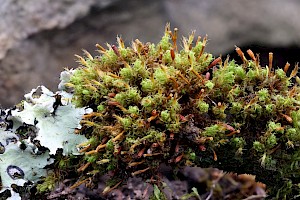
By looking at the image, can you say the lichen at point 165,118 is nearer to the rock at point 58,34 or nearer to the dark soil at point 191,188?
the dark soil at point 191,188

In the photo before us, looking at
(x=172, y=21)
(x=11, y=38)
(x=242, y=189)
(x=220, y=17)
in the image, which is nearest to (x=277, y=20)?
(x=220, y=17)

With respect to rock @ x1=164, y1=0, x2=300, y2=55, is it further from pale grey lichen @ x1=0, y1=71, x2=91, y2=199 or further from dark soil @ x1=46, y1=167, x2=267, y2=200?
pale grey lichen @ x1=0, y1=71, x2=91, y2=199

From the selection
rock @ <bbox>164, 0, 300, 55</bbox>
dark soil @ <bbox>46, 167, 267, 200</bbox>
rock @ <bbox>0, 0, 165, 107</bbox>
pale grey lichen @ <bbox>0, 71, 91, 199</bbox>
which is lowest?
dark soil @ <bbox>46, 167, 267, 200</bbox>

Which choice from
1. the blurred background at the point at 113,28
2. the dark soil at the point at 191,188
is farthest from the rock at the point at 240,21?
the dark soil at the point at 191,188

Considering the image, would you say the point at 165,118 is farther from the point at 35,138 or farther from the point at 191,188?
the point at 191,188

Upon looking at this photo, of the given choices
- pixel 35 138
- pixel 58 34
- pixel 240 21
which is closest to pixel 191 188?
pixel 35 138

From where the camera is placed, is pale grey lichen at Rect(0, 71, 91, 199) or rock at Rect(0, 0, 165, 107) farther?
rock at Rect(0, 0, 165, 107)

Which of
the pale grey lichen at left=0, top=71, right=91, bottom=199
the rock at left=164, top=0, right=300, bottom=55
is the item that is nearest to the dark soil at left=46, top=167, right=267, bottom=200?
the pale grey lichen at left=0, top=71, right=91, bottom=199
